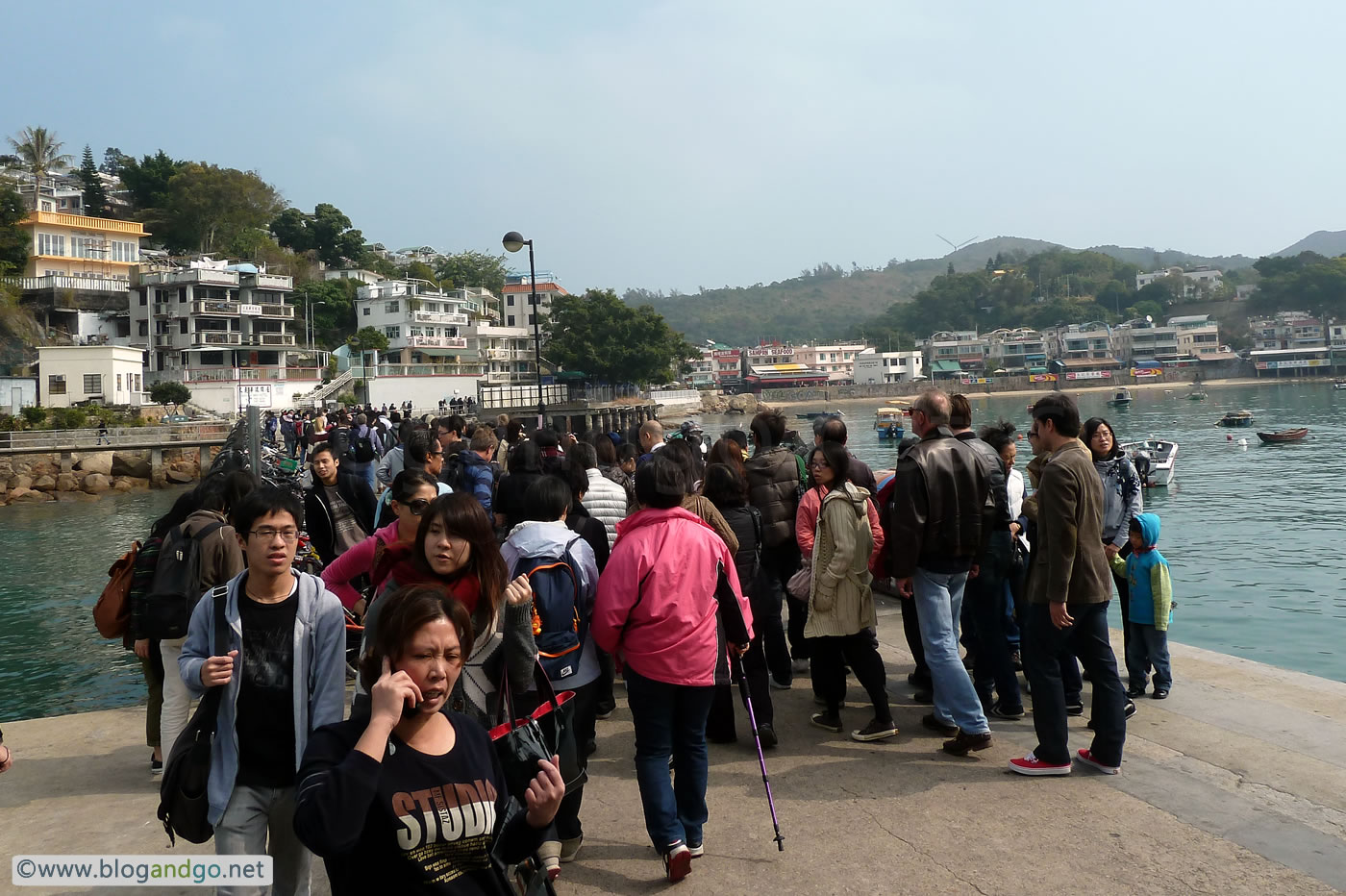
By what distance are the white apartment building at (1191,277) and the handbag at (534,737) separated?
176243 mm

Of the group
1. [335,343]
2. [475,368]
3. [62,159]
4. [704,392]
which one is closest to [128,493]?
[475,368]

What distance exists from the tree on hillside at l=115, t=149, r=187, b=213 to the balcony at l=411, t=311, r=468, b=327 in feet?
80.6

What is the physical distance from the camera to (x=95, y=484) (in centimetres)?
3472

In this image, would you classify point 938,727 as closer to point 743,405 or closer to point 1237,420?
point 1237,420

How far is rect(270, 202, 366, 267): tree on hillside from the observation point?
77.6 m

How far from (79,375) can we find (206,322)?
601 inches

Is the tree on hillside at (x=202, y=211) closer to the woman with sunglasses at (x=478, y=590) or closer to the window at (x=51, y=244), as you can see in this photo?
the window at (x=51, y=244)

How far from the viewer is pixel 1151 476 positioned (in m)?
29.8

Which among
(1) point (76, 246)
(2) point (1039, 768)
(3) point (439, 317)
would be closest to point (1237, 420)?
(3) point (439, 317)

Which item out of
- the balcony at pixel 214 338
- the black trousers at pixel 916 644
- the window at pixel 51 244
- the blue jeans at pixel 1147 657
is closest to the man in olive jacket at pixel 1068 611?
the black trousers at pixel 916 644

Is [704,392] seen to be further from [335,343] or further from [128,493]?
[128,493]

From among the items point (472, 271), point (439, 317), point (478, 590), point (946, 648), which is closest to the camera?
point (478, 590)

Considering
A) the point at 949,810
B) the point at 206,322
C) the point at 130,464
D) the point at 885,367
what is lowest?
the point at 949,810

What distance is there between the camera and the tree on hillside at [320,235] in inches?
3054
